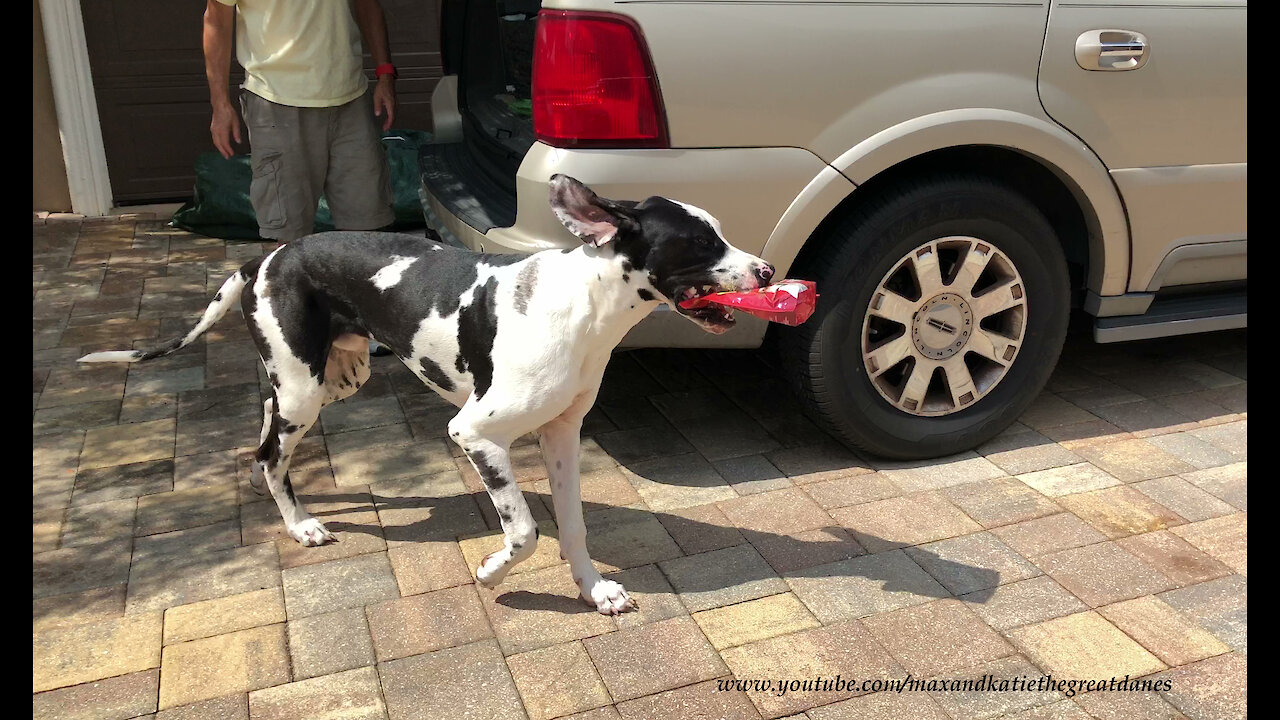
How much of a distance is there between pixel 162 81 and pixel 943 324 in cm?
623

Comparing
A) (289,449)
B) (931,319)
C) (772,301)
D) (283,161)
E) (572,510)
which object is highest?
(283,161)

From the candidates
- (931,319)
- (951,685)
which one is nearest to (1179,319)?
(931,319)

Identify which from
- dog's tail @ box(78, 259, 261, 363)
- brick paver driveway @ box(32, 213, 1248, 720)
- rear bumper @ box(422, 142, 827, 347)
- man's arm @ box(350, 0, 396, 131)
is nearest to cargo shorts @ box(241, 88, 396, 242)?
man's arm @ box(350, 0, 396, 131)

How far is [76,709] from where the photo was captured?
2.79 m

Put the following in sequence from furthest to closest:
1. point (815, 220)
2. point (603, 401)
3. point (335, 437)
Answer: point (603, 401), point (335, 437), point (815, 220)

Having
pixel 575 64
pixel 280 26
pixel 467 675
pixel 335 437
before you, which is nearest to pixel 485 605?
pixel 467 675

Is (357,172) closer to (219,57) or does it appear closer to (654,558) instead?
(219,57)

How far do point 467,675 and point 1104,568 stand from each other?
82.2 inches

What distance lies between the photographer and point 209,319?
3.47m

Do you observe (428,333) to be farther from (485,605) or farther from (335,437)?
(335,437)

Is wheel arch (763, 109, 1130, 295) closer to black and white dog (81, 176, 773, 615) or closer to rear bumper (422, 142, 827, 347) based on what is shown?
rear bumper (422, 142, 827, 347)

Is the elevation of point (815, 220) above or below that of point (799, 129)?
below

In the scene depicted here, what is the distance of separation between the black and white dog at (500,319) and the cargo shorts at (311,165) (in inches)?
55.7

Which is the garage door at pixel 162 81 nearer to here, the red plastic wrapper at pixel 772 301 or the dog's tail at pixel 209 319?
the dog's tail at pixel 209 319
